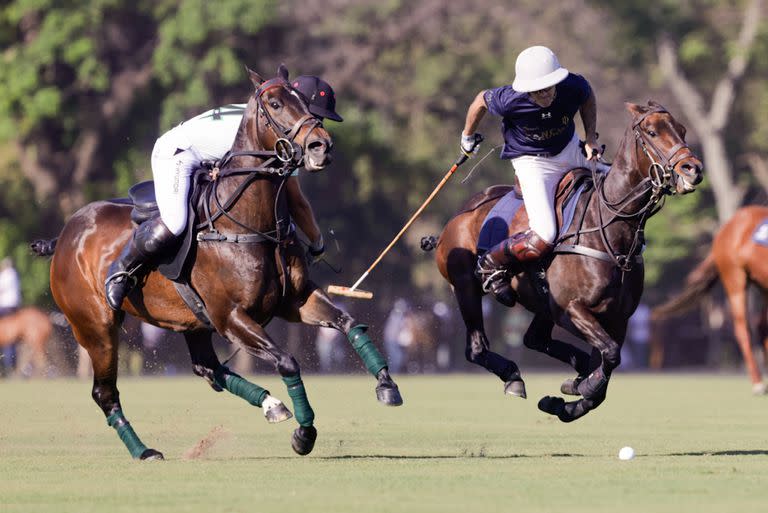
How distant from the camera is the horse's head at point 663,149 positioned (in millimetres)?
10031

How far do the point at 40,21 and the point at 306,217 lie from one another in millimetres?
20940

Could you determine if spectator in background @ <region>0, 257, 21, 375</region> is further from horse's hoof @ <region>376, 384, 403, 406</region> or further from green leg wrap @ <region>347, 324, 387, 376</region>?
horse's hoof @ <region>376, 384, 403, 406</region>

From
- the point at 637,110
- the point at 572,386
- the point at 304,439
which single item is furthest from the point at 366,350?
the point at 637,110

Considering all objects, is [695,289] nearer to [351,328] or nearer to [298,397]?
[351,328]

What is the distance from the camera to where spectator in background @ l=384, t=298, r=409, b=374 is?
28.7 m

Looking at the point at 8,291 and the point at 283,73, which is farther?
the point at 8,291

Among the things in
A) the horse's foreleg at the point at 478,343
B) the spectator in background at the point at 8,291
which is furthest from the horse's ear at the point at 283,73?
the spectator in background at the point at 8,291

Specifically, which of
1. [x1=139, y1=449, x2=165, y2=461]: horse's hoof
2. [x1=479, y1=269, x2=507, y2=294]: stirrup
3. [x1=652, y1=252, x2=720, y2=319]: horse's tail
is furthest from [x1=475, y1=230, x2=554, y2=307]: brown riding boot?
[x1=652, y1=252, x2=720, y2=319]: horse's tail

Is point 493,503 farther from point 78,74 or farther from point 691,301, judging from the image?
point 78,74

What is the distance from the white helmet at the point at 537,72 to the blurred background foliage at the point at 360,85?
17.6m

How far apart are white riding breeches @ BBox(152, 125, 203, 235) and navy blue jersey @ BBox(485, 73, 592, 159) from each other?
6.87 ft

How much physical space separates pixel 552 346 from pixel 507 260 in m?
0.95

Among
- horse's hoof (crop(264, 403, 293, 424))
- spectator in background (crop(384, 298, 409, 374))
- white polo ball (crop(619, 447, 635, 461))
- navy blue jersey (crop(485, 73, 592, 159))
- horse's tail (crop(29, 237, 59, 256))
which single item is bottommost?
spectator in background (crop(384, 298, 409, 374))

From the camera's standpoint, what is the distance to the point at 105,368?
36.4 feet
